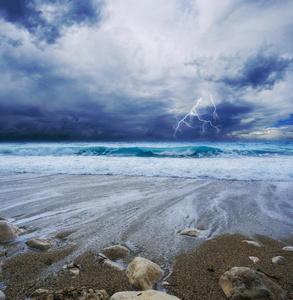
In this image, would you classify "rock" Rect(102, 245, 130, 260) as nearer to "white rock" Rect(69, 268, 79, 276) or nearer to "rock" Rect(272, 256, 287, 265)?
"white rock" Rect(69, 268, 79, 276)

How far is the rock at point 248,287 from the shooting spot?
119 centimetres

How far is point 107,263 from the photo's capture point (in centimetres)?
166

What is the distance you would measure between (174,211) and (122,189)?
5.95ft

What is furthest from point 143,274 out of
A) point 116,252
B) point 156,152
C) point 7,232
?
point 156,152

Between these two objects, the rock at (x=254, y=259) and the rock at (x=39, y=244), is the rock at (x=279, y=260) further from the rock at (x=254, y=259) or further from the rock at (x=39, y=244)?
the rock at (x=39, y=244)

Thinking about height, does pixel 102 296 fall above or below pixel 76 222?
above

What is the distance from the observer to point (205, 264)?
1.72 m

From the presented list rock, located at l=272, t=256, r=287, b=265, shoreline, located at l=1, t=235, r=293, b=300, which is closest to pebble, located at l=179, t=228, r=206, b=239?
shoreline, located at l=1, t=235, r=293, b=300

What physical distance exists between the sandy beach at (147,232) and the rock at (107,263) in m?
0.06

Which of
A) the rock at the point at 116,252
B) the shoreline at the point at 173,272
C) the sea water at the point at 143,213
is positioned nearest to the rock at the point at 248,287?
the shoreline at the point at 173,272

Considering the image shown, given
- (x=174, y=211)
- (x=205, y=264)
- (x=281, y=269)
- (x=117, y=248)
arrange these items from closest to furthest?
1. (x=281, y=269)
2. (x=205, y=264)
3. (x=117, y=248)
4. (x=174, y=211)

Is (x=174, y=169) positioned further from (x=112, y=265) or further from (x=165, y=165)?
(x=112, y=265)

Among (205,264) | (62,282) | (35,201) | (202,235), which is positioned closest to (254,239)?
(202,235)

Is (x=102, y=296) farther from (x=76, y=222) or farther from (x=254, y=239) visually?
(x=254, y=239)
